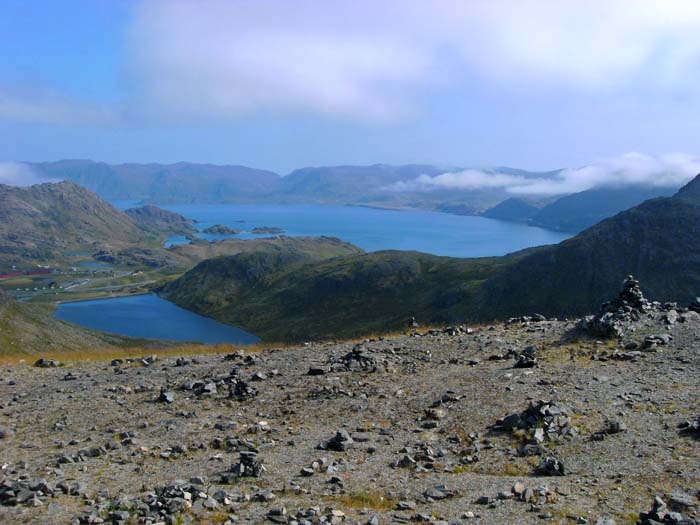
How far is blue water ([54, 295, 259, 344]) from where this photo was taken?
147 meters

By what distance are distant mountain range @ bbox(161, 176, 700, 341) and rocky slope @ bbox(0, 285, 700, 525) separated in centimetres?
9051

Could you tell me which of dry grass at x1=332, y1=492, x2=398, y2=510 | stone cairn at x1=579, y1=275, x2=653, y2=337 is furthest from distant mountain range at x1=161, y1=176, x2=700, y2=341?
dry grass at x1=332, y1=492, x2=398, y2=510

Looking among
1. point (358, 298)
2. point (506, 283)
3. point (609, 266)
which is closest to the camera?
point (609, 266)

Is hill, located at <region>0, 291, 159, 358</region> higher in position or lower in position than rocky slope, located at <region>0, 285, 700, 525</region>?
lower

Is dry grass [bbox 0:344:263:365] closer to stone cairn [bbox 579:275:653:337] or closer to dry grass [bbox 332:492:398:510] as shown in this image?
stone cairn [bbox 579:275:653:337]

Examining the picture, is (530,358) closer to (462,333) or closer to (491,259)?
(462,333)

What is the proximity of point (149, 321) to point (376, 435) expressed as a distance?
Answer: 528 ft

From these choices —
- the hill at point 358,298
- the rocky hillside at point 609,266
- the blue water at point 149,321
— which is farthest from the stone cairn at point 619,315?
the blue water at point 149,321

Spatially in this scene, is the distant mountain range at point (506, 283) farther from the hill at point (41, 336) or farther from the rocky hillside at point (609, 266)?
the hill at point (41, 336)

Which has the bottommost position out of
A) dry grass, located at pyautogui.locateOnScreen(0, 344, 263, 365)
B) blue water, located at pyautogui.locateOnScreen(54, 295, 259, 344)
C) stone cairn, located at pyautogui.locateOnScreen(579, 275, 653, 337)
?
blue water, located at pyautogui.locateOnScreen(54, 295, 259, 344)

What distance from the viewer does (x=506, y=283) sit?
12738 cm

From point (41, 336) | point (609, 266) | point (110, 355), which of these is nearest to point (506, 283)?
point (609, 266)

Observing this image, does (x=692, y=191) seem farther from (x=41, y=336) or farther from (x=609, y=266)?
(x=41, y=336)

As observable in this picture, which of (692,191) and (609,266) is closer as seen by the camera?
(609,266)
